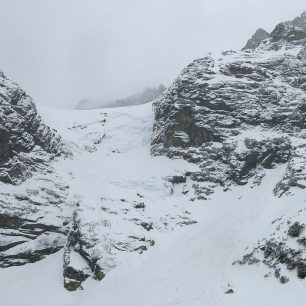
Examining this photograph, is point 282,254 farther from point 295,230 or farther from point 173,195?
point 173,195

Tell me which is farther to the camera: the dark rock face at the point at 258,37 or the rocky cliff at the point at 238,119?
the dark rock face at the point at 258,37

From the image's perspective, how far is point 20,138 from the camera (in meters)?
55.5

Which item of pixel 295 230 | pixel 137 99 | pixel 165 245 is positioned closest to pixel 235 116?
pixel 165 245

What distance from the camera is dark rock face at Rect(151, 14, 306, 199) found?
55094 millimetres

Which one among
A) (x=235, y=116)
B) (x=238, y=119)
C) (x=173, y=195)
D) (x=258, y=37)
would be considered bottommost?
(x=173, y=195)

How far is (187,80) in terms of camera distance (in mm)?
68875

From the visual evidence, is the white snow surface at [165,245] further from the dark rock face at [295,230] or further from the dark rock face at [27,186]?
the dark rock face at [27,186]

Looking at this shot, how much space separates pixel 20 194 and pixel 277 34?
51676 mm

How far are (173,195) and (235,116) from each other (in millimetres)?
14664

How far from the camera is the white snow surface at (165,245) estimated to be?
32906mm

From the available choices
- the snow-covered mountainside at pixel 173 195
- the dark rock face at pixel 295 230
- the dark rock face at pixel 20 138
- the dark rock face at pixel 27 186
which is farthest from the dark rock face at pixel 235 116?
the dark rock face at pixel 27 186

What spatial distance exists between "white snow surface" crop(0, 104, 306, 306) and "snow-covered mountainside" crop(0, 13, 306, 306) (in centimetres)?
14

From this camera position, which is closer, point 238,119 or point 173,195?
point 173,195

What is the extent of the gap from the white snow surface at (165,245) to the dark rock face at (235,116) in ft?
7.56
